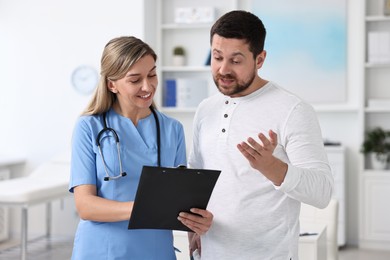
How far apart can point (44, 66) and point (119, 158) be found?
4.57 meters

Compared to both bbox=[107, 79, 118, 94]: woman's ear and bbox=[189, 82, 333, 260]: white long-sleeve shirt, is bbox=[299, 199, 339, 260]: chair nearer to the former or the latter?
bbox=[189, 82, 333, 260]: white long-sleeve shirt

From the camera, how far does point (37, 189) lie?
4.91 metres

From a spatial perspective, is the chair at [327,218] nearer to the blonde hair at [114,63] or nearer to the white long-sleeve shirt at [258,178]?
the white long-sleeve shirt at [258,178]

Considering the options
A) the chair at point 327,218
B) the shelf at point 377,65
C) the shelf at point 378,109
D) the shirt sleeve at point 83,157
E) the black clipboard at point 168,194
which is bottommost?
the chair at point 327,218

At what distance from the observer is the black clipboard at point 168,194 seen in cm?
178

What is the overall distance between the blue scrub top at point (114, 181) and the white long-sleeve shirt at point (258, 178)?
17cm

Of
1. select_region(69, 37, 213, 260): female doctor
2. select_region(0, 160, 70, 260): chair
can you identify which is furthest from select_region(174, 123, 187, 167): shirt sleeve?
select_region(0, 160, 70, 260): chair

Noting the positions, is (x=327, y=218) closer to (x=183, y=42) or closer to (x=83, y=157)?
(x=83, y=157)

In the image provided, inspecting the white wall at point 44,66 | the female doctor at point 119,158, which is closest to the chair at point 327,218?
the female doctor at point 119,158

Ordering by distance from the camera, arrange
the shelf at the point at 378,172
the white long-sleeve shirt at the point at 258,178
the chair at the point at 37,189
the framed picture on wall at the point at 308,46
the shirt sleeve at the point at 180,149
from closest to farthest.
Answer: the white long-sleeve shirt at the point at 258,178, the shirt sleeve at the point at 180,149, the chair at the point at 37,189, the shelf at the point at 378,172, the framed picture on wall at the point at 308,46

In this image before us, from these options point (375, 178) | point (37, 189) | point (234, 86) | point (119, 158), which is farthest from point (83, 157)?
point (375, 178)

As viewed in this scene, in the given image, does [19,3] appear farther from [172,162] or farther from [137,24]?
[172,162]

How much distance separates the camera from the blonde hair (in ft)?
6.47

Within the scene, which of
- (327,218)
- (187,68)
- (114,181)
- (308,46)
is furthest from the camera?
(187,68)
